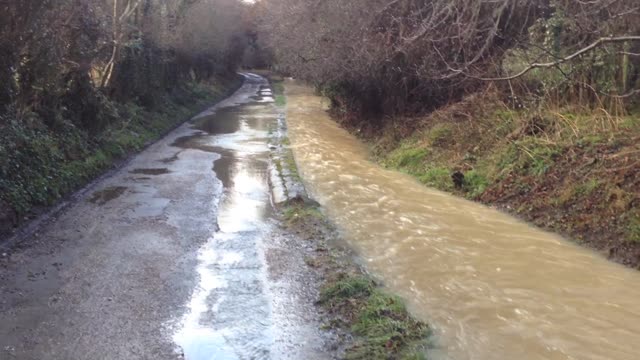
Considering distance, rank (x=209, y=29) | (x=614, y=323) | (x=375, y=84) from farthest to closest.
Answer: (x=209, y=29)
(x=375, y=84)
(x=614, y=323)

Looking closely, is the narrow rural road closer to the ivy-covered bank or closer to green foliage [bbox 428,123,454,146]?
the ivy-covered bank

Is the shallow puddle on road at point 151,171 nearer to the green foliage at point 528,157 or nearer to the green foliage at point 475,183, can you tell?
the green foliage at point 475,183

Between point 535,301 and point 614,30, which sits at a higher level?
point 614,30

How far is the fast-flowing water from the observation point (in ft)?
21.2

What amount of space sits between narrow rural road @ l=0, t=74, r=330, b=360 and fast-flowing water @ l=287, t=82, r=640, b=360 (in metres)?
1.44

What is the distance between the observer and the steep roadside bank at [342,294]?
618cm

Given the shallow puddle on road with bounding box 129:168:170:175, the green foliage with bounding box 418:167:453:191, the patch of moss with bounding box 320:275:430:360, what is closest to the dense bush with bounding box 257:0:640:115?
the green foliage with bounding box 418:167:453:191

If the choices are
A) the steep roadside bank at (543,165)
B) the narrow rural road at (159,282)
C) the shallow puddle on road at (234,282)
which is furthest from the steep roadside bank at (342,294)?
the steep roadside bank at (543,165)

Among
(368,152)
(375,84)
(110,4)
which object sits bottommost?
(368,152)

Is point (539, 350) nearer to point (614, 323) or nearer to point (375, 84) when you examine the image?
point (614, 323)

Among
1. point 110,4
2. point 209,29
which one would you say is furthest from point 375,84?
point 209,29

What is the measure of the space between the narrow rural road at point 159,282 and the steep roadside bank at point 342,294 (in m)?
0.15

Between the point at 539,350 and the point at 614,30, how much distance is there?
327 inches

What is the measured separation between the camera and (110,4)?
20.7 meters
